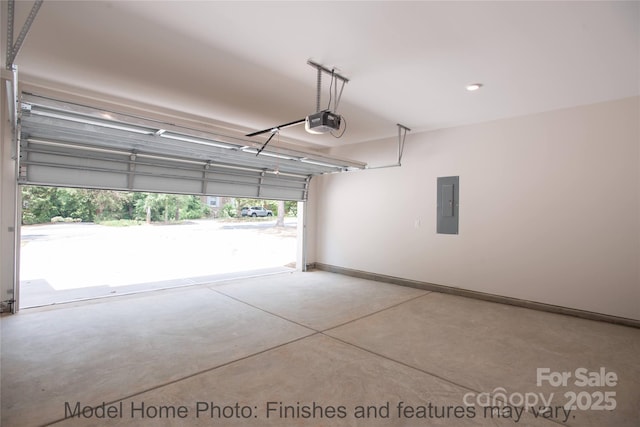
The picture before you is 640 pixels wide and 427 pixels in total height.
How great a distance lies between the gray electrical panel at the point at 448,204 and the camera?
538 centimetres

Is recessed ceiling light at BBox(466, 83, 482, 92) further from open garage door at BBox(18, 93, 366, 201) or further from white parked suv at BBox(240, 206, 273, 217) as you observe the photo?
white parked suv at BBox(240, 206, 273, 217)

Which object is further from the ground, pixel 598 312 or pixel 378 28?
pixel 378 28

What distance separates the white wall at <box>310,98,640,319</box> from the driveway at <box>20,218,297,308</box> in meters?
3.31

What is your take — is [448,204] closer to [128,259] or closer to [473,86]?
[473,86]

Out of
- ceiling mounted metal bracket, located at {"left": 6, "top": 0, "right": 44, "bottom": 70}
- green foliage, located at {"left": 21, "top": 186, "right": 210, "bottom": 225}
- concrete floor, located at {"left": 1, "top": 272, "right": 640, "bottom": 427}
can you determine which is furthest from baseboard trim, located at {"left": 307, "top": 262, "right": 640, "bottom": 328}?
green foliage, located at {"left": 21, "top": 186, "right": 210, "bottom": 225}

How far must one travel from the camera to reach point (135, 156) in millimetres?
5055

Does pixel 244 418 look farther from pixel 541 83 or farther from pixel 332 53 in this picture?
pixel 541 83

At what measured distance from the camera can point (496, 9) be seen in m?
2.26

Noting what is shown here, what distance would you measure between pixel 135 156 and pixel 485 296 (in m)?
5.98

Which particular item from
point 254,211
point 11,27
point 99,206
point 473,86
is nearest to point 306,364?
point 11,27

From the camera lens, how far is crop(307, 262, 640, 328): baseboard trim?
4023mm

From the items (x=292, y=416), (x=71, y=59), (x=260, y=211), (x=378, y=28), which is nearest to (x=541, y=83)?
(x=378, y=28)

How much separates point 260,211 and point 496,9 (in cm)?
2229

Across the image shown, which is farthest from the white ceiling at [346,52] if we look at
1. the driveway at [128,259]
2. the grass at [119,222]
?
the grass at [119,222]
